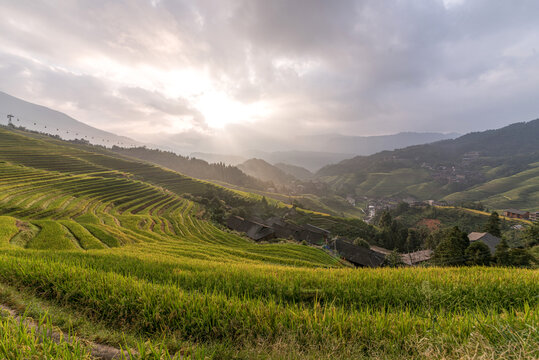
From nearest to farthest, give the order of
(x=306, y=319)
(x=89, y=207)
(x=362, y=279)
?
1. (x=306, y=319)
2. (x=362, y=279)
3. (x=89, y=207)

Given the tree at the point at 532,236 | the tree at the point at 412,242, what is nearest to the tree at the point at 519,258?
the tree at the point at 532,236

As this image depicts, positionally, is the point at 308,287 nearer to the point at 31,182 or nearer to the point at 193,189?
the point at 31,182

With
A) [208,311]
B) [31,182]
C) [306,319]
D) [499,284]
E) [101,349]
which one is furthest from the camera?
[31,182]

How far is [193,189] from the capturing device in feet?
348

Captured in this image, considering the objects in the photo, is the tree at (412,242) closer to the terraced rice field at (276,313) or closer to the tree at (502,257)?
the tree at (502,257)

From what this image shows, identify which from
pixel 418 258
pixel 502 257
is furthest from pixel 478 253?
pixel 418 258

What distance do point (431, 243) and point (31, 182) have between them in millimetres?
106163

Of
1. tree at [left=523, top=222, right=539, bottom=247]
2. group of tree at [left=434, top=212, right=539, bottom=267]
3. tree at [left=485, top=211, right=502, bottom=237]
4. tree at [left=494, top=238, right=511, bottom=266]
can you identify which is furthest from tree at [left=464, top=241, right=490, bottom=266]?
tree at [left=485, top=211, right=502, bottom=237]

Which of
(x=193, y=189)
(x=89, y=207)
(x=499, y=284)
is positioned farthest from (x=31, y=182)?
(x=499, y=284)

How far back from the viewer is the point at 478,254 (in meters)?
28.1

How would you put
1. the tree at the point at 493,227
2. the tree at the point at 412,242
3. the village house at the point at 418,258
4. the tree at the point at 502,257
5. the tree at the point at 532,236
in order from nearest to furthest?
the tree at the point at 502,257 < the tree at the point at 532,236 < the village house at the point at 418,258 < the tree at the point at 493,227 < the tree at the point at 412,242

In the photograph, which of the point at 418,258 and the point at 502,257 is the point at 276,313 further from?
the point at 418,258

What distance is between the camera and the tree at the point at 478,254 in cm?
2745

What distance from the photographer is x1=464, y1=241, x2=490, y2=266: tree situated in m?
27.5
